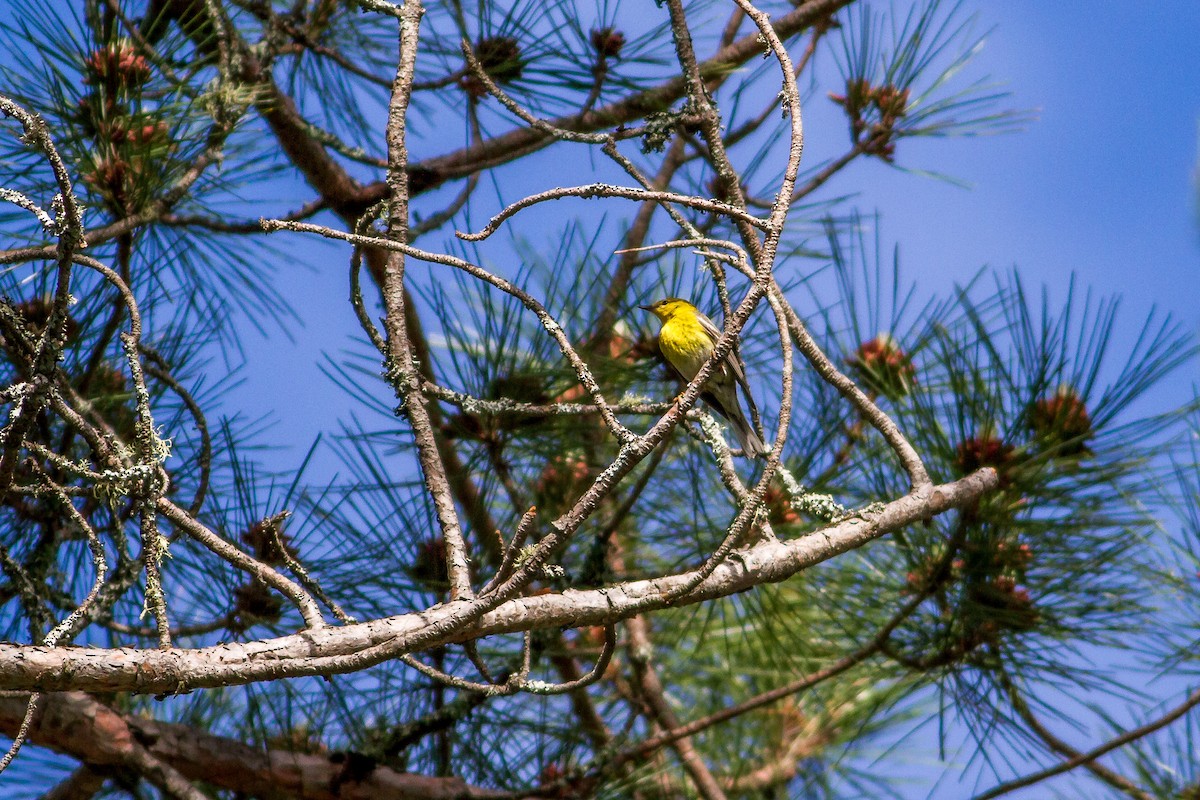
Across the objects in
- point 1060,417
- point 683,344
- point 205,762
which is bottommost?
point 205,762

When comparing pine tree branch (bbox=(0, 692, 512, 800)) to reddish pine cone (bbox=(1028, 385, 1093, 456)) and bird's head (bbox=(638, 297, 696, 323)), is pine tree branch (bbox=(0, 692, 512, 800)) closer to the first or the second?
bird's head (bbox=(638, 297, 696, 323))

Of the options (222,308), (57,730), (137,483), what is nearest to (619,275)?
(222,308)

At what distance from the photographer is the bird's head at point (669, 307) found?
79.7 inches

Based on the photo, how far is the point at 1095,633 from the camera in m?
1.99

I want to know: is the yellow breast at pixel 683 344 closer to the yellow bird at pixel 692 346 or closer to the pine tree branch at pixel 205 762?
the yellow bird at pixel 692 346

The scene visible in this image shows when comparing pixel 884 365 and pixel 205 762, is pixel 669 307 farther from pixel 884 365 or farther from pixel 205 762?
pixel 205 762

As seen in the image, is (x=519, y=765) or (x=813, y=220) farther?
(x=813, y=220)

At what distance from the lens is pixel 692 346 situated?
2199mm

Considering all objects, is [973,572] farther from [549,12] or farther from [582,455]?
[549,12]

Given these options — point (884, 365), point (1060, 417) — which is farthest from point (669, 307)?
point (1060, 417)

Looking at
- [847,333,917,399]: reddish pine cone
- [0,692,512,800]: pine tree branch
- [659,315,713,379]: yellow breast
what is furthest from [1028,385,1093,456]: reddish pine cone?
[0,692,512,800]: pine tree branch

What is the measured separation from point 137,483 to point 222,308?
1376 mm

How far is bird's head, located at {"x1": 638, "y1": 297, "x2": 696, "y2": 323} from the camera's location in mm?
2023

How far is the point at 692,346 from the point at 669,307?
0.59ft
